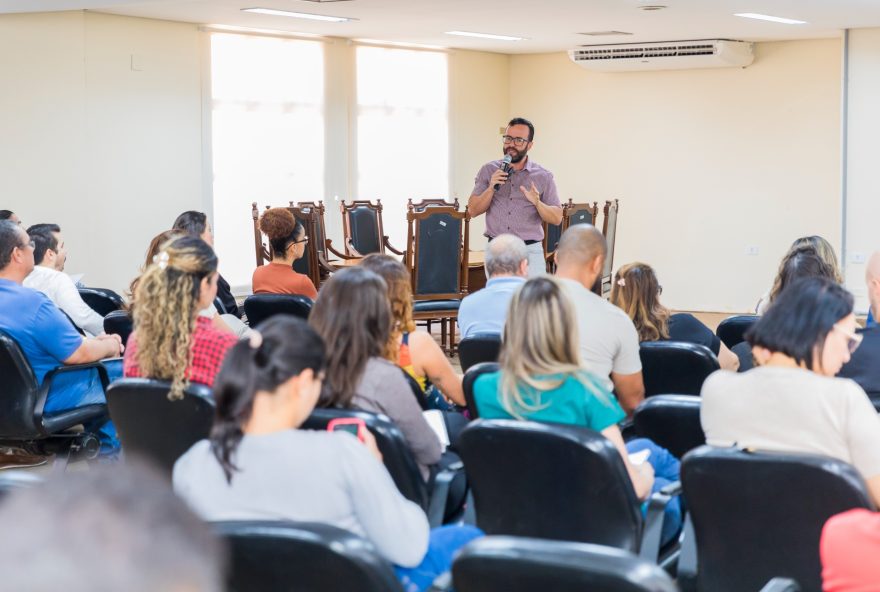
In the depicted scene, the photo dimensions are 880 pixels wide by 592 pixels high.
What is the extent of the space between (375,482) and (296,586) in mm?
330

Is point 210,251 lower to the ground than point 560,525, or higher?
higher

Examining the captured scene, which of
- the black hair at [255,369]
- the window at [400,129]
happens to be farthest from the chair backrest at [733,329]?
the window at [400,129]

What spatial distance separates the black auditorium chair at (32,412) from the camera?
431 centimetres

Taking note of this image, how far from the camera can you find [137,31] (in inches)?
383

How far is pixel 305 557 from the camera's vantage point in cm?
183

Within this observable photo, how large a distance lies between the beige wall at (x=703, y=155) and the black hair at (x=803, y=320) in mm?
9188

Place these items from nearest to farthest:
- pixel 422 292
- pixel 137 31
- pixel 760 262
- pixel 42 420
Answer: pixel 42 420, pixel 422 292, pixel 137 31, pixel 760 262

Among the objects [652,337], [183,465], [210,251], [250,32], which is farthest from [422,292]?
[183,465]

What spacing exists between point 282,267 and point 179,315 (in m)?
2.72

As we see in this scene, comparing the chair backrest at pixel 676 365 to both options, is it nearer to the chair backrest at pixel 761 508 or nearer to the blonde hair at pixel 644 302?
the blonde hair at pixel 644 302

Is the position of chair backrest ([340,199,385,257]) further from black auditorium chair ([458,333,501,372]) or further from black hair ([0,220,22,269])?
black auditorium chair ([458,333,501,372])

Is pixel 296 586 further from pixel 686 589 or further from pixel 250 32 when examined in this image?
pixel 250 32

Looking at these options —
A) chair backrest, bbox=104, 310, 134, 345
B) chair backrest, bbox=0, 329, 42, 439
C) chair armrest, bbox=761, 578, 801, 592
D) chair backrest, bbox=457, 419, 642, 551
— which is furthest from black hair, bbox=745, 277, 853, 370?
chair backrest, bbox=104, 310, 134, 345

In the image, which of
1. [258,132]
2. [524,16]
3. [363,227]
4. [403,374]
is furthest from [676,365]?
[258,132]
